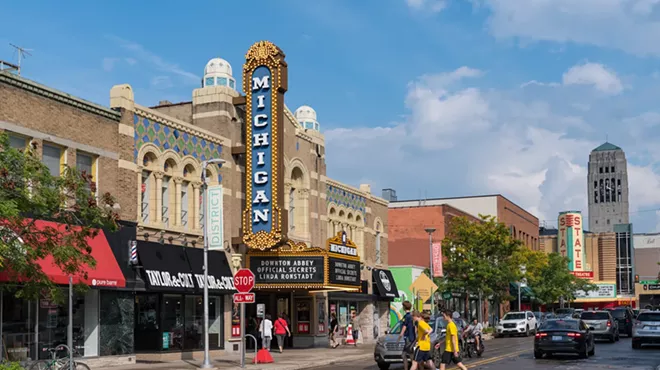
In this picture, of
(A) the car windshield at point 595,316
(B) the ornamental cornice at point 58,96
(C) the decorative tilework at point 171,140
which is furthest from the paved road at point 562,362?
(B) the ornamental cornice at point 58,96

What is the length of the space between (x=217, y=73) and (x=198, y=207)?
6471mm

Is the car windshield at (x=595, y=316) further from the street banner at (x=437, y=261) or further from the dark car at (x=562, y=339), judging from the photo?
the dark car at (x=562, y=339)

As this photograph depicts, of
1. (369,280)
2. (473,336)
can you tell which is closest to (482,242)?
(369,280)

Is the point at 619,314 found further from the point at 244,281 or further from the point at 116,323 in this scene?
the point at 116,323

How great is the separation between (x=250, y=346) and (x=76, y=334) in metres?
13.2

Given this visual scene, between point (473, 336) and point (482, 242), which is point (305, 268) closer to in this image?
point (473, 336)

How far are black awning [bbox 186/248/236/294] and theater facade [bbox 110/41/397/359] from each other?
7 cm

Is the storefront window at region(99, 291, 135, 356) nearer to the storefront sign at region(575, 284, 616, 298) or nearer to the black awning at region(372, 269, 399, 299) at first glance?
the black awning at region(372, 269, 399, 299)

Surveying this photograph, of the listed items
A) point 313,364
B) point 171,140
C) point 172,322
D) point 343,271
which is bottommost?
point 313,364

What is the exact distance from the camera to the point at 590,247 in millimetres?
135125

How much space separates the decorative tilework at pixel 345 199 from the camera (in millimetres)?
44969

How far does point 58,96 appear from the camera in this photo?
25703 mm

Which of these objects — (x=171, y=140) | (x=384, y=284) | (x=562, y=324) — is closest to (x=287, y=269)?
(x=171, y=140)

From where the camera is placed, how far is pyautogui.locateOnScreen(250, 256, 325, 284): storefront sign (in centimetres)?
3612
